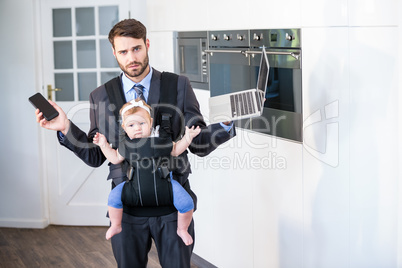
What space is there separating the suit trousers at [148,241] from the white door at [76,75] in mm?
2554

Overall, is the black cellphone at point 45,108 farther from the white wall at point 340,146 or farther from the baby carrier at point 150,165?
the white wall at point 340,146

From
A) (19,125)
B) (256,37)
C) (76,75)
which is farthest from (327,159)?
(19,125)

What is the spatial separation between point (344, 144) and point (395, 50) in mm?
475

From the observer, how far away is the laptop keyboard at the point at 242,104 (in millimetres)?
2324

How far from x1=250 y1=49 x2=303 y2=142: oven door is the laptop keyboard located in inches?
24.2

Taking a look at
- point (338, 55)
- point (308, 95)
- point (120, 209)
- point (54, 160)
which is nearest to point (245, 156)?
point (308, 95)

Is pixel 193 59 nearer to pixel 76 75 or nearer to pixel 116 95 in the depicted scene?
pixel 76 75

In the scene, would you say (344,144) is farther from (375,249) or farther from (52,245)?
(52,245)

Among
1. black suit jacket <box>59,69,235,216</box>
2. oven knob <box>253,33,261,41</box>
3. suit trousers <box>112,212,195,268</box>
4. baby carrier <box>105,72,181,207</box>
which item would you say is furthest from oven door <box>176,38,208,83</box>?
suit trousers <box>112,212,195,268</box>

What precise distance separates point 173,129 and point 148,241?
458 millimetres

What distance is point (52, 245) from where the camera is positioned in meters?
4.75

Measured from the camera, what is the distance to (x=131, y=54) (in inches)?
90.4

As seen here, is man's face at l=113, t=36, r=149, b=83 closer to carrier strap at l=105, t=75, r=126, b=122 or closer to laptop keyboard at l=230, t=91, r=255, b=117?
carrier strap at l=105, t=75, r=126, b=122

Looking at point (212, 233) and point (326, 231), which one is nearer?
point (326, 231)
